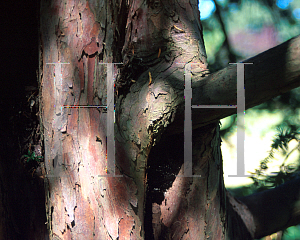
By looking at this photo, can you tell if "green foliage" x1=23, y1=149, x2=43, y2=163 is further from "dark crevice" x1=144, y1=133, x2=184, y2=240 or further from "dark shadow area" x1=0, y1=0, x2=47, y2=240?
"dark crevice" x1=144, y1=133, x2=184, y2=240

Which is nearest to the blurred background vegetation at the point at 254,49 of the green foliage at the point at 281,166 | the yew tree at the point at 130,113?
the green foliage at the point at 281,166

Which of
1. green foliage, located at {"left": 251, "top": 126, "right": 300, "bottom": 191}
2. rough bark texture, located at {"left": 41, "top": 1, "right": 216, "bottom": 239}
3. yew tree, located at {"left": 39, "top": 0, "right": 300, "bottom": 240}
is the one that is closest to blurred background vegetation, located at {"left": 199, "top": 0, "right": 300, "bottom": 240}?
green foliage, located at {"left": 251, "top": 126, "right": 300, "bottom": 191}

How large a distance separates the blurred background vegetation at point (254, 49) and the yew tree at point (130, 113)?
1185 millimetres

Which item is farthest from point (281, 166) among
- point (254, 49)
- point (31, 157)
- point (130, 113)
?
point (31, 157)

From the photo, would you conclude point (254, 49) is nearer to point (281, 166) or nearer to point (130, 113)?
point (281, 166)

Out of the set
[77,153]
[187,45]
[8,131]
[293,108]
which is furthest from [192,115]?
[293,108]

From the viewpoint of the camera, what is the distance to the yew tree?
592 millimetres

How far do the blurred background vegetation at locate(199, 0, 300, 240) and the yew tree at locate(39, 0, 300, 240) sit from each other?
3.89ft

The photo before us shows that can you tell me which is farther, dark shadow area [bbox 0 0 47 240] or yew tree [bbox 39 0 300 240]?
dark shadow area [bbox 0 0 47 240]

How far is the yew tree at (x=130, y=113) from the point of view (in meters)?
0.59

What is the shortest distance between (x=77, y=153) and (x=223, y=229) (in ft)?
1.55

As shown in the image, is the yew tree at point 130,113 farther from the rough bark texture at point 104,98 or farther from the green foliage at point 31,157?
the green foliage at point 31,157

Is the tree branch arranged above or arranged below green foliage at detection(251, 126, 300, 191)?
above

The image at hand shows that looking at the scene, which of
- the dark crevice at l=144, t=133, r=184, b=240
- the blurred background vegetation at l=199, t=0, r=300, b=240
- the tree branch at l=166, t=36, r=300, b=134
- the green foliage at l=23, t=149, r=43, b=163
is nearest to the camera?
the tree branch at l=166, t=36, r=300, b=134
